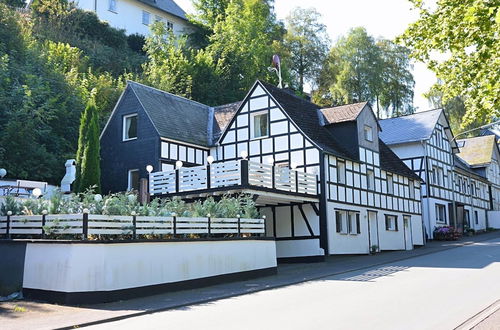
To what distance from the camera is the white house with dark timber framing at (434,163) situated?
123ft

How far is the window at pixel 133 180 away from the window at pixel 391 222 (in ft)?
45.5

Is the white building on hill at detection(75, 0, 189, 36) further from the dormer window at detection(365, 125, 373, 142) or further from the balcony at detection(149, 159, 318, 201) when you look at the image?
the dormer window at detection(365, 125, 373, 142)

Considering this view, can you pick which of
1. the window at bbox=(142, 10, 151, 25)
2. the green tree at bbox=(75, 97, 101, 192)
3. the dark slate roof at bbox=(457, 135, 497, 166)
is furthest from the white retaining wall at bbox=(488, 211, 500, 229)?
the green tree at bbox=(75, 97, 101, 192)

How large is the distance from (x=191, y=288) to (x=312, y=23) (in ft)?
143

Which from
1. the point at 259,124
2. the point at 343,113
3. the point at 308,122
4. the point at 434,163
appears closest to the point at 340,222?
the point at 308,122

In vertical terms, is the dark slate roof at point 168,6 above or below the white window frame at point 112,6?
above

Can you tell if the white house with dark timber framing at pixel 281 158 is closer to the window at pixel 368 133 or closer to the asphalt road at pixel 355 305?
the window at pixel 368 133

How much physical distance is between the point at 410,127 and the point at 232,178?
2240 cm

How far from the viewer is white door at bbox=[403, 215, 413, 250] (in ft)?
105

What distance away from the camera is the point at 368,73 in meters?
50.8

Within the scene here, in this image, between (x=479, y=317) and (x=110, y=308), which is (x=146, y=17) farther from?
(x=479, y=317)

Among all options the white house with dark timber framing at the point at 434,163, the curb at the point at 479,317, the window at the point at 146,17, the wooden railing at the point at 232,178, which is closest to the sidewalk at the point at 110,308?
the wooden railing at the point at 232,178

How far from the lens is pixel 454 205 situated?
135 feet

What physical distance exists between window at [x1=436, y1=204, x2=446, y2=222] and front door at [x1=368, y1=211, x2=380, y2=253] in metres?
11.2
